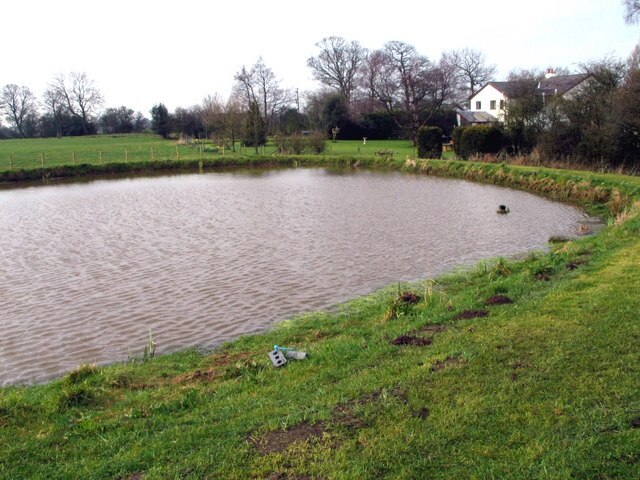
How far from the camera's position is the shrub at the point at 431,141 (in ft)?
124

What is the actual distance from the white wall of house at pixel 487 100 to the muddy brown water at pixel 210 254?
34.9 metres

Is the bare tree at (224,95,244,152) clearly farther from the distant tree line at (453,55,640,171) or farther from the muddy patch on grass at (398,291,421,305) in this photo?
the muddy patch on grass at (398,291,421,305)

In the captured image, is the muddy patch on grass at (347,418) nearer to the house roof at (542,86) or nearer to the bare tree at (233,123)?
the house roof at (542,86)

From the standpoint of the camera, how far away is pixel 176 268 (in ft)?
43.5

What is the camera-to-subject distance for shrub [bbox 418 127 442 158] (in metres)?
37.8

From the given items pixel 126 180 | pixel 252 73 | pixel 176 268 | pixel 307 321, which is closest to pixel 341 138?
pixel 252 73

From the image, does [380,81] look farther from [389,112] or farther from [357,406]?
[357,406]

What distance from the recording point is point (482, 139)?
109 ft

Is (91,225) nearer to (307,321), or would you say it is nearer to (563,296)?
(307,321)

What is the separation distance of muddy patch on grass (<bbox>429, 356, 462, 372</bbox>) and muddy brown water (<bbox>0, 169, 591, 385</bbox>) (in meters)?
4.05

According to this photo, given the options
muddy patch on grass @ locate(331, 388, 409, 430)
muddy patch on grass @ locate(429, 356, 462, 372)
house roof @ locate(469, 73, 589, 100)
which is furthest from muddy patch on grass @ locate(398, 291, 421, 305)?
house roof @ locate(469, 73, 589, 100)

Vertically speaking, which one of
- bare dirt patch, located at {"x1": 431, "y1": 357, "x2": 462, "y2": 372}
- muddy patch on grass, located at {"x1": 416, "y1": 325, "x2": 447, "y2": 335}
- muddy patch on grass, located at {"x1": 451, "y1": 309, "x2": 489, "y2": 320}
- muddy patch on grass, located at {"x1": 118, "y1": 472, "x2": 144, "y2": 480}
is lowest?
muddy patch on grass, located at {"x1": 416, "y1": 325, "x2": 447, "y2": 335}

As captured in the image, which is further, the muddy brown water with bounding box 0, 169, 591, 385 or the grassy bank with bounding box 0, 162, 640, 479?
the muddy brown water with bounding box 0, 169, 591, 385

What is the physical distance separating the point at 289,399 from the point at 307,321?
12.2 ft
